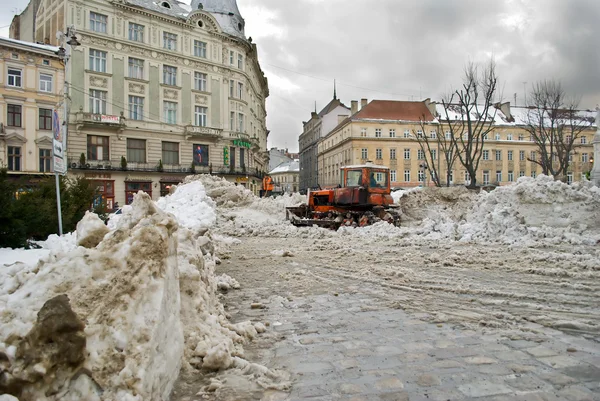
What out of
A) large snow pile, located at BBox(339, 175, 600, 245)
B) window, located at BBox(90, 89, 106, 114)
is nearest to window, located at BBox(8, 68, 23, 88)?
window, located at BBox(90, 89, 106, 114)

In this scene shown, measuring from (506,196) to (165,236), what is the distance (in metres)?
12.1

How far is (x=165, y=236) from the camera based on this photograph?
10.6ft

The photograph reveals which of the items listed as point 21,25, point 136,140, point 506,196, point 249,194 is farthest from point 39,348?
point 21,25

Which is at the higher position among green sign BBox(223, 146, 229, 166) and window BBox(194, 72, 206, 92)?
window BBox(194, 72, 206, 92)

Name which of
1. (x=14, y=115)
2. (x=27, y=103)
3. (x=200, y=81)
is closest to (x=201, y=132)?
(x=200, y=81)

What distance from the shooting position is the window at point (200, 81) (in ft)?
131

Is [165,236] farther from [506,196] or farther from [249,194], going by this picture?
[249,194]

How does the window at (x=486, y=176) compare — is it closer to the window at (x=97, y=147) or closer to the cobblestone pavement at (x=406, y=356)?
the window at (x=97, y=147)

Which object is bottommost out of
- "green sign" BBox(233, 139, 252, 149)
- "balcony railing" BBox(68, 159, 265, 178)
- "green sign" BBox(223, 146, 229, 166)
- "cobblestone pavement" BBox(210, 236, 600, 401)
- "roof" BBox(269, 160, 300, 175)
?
"cobblestone pavement" BBox(210, 236, 600, 401)

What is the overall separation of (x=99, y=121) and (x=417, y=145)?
45289mm

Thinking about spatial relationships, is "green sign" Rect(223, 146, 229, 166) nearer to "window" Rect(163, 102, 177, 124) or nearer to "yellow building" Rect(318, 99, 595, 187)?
"window" Rect(163, 102, 177, 124)

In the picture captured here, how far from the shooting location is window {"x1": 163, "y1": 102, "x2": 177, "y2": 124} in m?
38.0

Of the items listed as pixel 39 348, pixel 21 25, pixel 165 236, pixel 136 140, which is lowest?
pixel 39 348

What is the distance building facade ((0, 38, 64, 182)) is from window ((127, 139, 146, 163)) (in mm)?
6527
